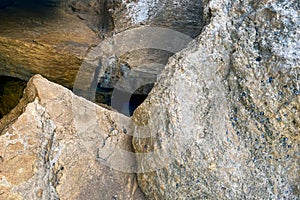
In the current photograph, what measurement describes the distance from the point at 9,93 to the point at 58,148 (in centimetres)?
119

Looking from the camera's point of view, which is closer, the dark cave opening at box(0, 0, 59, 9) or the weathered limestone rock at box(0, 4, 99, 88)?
the weathered limestone rock at box(0, 4, 99, 88)

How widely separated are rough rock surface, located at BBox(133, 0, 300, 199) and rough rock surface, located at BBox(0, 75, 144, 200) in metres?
0.18

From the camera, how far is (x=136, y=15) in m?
1.99

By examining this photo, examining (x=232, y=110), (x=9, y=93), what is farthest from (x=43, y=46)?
(x=232, y=110)

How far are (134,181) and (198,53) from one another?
0.52 meters

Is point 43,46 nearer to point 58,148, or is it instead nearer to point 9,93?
point 9,93

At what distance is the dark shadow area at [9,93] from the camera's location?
2.33m

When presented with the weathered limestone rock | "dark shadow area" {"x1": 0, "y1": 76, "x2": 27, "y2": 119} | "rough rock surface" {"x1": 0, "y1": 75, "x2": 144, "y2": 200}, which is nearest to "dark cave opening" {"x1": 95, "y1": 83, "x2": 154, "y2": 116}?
the weathered limestone rock

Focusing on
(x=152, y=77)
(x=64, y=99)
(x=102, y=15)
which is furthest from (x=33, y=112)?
(x=102, y=15)

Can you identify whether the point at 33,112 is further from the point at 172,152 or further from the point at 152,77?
the point at 152,77

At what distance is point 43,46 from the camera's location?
6.50 ft

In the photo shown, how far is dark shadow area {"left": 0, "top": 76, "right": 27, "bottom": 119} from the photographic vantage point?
233 cm

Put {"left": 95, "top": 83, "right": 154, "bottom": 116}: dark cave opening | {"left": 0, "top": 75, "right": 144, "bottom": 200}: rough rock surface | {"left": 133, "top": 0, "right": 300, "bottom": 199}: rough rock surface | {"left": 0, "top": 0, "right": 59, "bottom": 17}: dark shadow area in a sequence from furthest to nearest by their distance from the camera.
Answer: {"left": 0, "top": 0, "right": 59, "bottom": 17}: dark shadow area < {"left": 95, "top": 83, "right": 154, "bottom": 116}: dark cave opening < {"left": 0, "top": 75, "right": 144, "bottom": 200}: rough rock surface < {"left": 133, "top": 0, "right": 300, "bottom": 199}: rough rock surface

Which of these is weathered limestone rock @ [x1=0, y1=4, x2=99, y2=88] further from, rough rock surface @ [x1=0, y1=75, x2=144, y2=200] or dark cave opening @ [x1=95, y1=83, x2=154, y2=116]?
rough rock surface @ [x1=0, y1=75, x2=144, y2=200]
